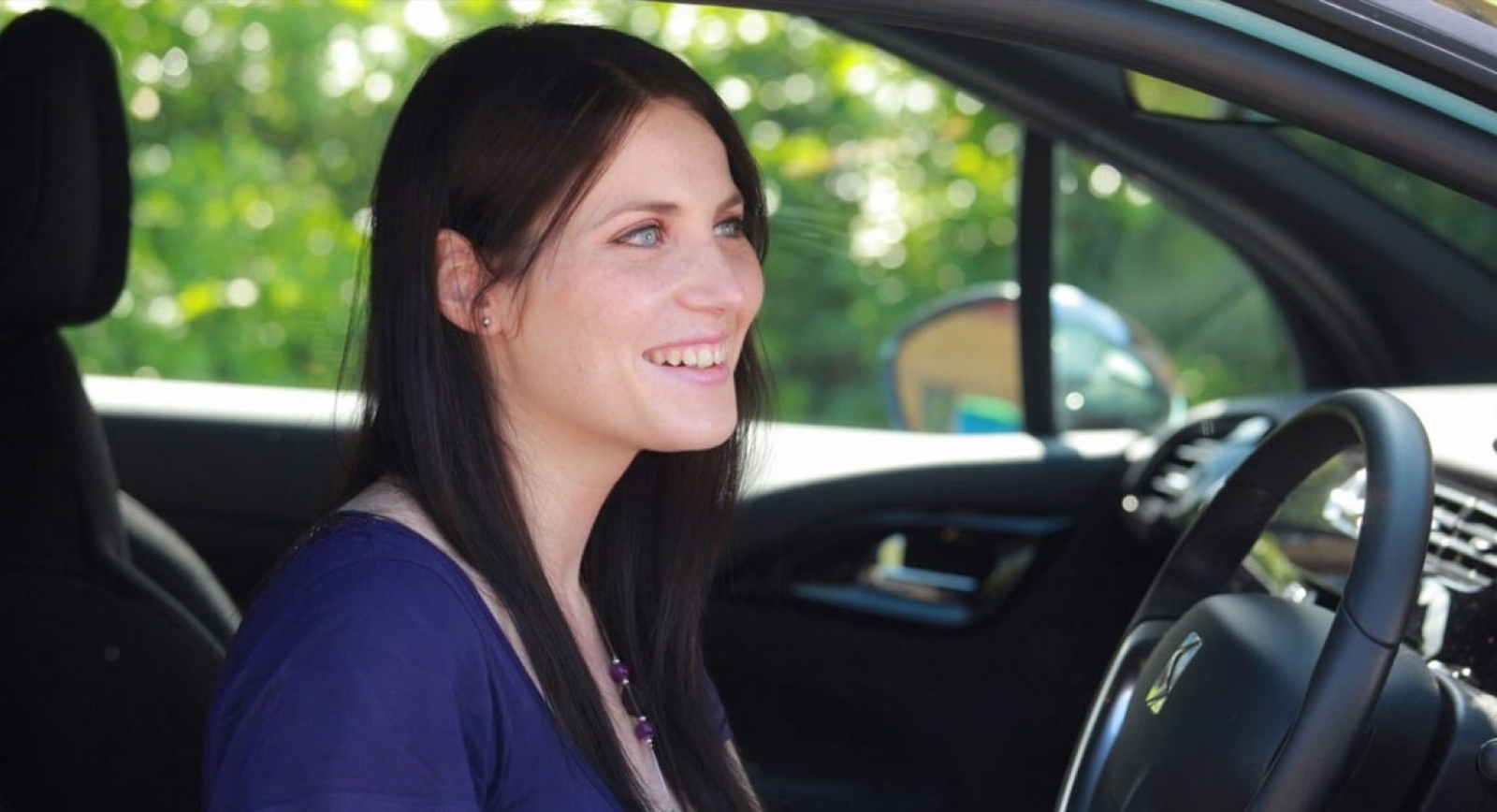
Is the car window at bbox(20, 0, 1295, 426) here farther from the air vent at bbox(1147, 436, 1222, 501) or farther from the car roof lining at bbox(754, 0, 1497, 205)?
the car roof lining at bbox(754, 0, 1497, 205)

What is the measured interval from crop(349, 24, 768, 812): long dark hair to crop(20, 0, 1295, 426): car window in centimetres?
267

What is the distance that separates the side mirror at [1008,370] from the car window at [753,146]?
1109 millimetres

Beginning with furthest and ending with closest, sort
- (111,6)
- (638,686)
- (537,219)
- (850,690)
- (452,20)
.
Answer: (452,20)
(111,6)
(850,690)
(638,686)
(537,219)

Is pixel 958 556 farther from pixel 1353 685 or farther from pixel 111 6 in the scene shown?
pixel 111 6

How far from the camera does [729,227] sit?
73.2 inches

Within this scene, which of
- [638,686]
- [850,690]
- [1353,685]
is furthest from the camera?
[850,690]

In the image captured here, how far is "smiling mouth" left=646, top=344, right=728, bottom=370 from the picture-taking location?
167 centimetres

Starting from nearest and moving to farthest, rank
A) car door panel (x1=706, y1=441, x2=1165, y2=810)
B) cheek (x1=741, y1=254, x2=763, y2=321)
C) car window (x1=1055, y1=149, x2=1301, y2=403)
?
cheek (x1=741, y1=254, x2=763, y2=321), car door panel (x1=706, y1=441, x2=1165, y2=810), car window (x1=1055, y1=149, x2=1301, y2=403)

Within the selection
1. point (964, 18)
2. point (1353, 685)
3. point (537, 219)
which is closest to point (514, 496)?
point (537, 219)

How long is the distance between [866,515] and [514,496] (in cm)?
143

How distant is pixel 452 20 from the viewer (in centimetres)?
457

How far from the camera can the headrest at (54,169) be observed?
212cm

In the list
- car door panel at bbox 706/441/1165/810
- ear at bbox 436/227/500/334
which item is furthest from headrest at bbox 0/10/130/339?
car door panel at bbox 706/441/1165/810

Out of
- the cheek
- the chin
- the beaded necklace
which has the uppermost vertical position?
the cheek
